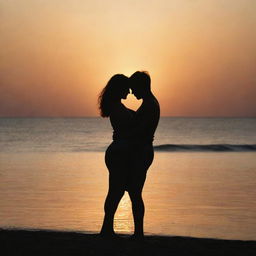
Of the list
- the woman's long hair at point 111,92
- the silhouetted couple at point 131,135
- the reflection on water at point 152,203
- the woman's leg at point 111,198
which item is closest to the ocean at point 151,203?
the reflection on water at point 152,203

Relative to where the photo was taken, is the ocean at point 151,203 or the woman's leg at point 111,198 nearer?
the woman's leg at point 111,198

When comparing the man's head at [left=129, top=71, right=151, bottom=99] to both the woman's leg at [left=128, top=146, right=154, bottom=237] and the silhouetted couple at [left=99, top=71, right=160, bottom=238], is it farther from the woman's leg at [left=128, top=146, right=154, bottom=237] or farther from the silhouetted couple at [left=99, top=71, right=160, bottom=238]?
the woman's leg at [left=128, top=146, right=154, bottom=237]

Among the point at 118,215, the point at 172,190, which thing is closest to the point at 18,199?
the point at 118,215

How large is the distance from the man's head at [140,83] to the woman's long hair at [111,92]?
4.0 inches

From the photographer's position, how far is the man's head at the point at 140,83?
24.6 feet

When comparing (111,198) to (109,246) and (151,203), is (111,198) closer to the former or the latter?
(109,246)

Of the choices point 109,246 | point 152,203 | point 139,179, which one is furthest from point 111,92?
point 152,203

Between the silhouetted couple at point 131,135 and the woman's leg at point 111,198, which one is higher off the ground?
the silhouetted couple at point 131,135

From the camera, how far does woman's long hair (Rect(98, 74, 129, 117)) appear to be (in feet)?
24.9

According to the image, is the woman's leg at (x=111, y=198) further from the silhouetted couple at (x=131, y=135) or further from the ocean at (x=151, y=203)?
the ocean at (x=151, y=203)

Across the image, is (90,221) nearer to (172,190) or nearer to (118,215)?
(118,215)

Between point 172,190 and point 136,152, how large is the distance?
784 cm

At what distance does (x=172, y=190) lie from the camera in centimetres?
1521

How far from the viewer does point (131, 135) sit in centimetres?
753
